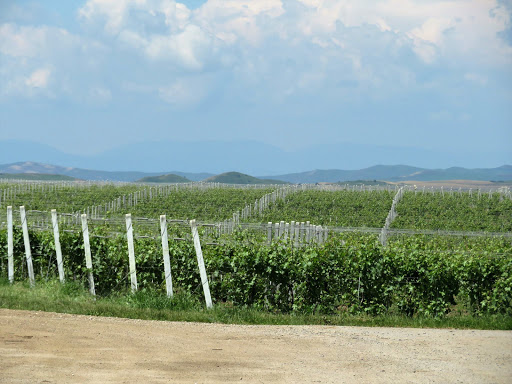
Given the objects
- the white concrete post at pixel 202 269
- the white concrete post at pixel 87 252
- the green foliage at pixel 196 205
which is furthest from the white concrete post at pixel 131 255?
the green foliage at pixel 196 205

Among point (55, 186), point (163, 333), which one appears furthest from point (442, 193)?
point (163, 333)

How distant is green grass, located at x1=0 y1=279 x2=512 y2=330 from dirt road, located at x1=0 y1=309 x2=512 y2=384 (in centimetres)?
50

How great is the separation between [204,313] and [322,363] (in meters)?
3.45

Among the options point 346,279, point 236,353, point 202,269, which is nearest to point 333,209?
point 346,279

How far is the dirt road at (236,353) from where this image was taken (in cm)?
713

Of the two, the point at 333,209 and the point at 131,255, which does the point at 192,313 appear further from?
the point at 333,209

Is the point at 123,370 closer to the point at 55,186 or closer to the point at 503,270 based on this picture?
the point at 503,270

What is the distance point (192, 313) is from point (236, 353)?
2800mm

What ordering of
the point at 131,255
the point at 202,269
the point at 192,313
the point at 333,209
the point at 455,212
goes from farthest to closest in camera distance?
the point at 333,209 < the point at 455,212 < the point at 131,255 < the point at 202,269 < the point at 192,313

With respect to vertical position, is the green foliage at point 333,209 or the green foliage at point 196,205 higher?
the green foliage at point 196,205

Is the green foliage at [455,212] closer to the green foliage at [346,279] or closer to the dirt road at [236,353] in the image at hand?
the green foliage at [346,279]

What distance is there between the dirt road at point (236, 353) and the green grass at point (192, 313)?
50 centimetres

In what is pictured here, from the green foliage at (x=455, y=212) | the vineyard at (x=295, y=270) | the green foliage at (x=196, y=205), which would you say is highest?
the vineyard at (x=295, y=270)

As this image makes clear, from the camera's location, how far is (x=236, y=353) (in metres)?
8.11
